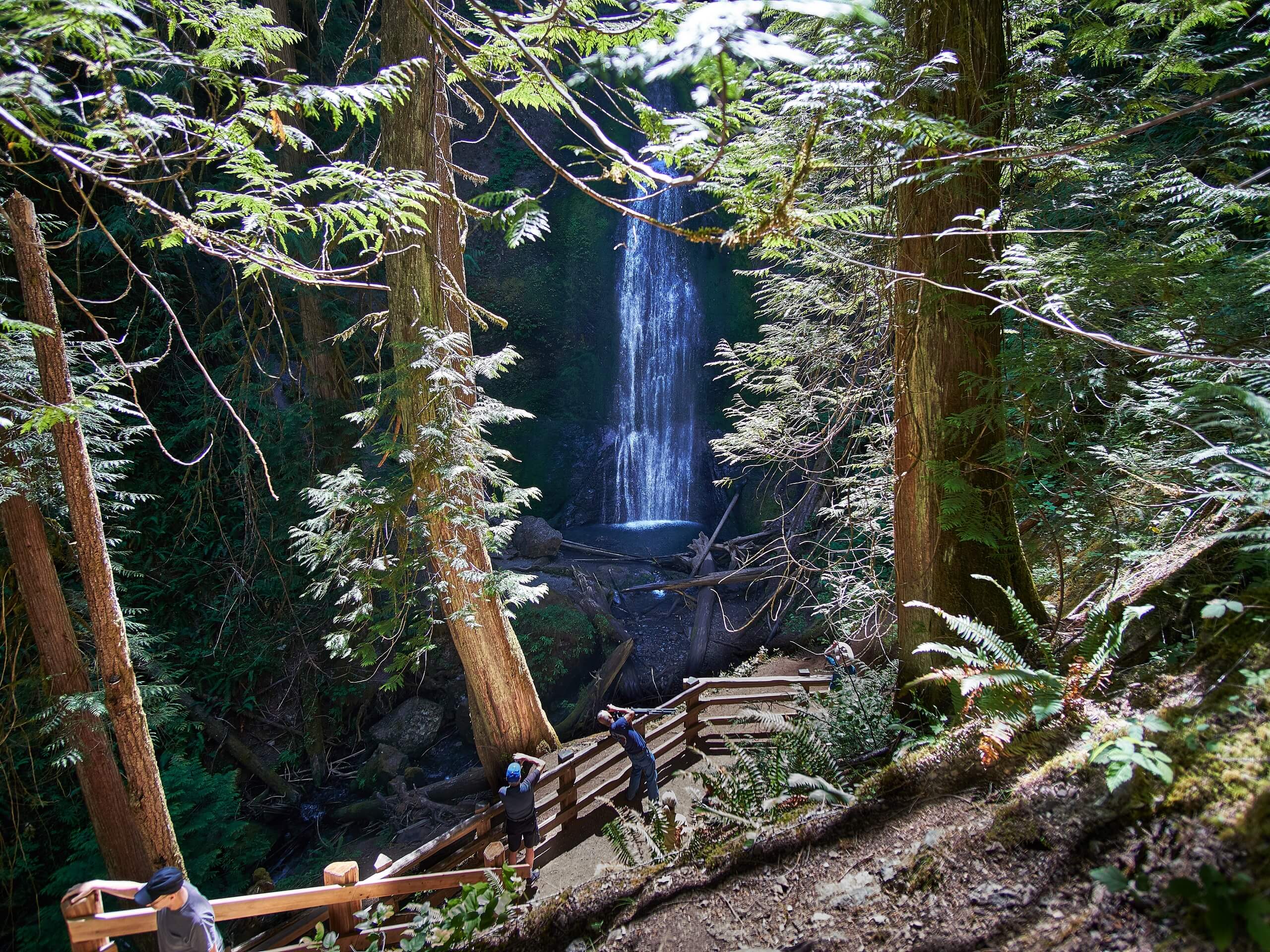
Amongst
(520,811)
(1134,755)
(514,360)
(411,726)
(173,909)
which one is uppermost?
(514,360)

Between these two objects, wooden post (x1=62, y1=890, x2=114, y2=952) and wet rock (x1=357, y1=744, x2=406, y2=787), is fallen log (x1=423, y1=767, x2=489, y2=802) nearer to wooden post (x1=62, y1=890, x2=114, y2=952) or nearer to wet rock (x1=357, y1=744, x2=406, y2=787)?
wet rock (x1=357, y1=744, x2=406, y2=787)

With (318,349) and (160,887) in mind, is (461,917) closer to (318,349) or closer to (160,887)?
(160,887)

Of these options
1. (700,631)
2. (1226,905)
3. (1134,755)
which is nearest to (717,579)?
(700,631)

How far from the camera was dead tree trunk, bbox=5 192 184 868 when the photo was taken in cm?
464

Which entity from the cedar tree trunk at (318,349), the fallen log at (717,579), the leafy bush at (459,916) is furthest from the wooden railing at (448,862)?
the cedar tree trunk at (318,349)

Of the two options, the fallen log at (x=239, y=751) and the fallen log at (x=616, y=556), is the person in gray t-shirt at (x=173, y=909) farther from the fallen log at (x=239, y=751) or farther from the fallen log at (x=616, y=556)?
the fallen log at (x=616, y=556)

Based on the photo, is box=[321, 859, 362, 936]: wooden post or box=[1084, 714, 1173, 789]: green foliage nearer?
box=[1084, 714, 1173, 789]: green foliage

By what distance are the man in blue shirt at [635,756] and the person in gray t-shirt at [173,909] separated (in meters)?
3.50

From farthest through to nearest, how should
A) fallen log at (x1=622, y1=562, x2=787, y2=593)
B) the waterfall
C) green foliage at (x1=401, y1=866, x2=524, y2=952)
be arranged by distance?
the waterfall, fallen log at (x1=622, y1=562, x2=787, y2=593), green foliage at (x1=401, y1=866, x2=524, y2=952)

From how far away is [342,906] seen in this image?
4359mm

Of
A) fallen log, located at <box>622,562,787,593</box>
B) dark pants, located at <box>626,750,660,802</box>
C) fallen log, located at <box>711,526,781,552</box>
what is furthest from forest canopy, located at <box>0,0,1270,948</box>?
dark pants, located at <box>626,750,660,802</box>

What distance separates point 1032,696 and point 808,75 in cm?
345

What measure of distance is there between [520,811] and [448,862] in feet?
2.59

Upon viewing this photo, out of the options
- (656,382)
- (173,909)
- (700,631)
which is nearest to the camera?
(173,909)
